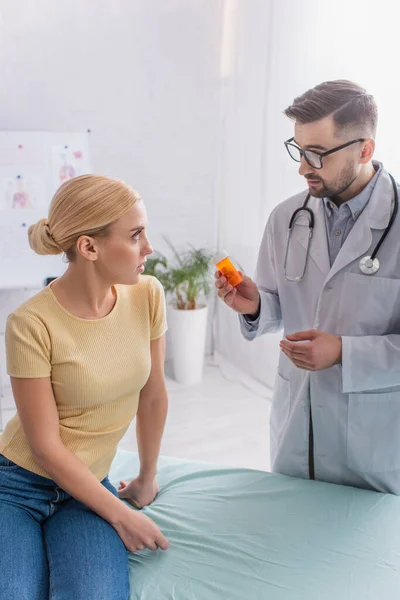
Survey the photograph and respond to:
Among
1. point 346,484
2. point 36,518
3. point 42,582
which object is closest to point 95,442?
point 36,518

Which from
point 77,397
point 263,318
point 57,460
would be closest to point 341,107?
point 263,318

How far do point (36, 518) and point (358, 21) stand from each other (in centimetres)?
231

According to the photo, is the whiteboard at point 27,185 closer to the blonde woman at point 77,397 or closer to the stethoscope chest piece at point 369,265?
the blonde woman at point 77,397

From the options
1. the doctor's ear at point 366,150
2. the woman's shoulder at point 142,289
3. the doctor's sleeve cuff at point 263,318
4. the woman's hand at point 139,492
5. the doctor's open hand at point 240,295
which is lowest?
the woman's hand at point 139,492

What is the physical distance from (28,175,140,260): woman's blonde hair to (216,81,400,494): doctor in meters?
0.41

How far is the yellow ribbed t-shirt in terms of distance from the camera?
1.40 m

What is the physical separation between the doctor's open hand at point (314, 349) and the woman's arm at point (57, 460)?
522 millimetres

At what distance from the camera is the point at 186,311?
3762 millimetres

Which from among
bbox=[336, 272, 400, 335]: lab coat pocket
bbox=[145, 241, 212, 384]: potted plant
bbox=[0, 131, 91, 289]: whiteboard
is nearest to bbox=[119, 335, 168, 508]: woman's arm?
bbox=[336, 272, 400, 335]: lab coat pocket

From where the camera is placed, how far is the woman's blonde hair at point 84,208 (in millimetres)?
1434

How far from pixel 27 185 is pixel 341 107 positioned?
2292 mm

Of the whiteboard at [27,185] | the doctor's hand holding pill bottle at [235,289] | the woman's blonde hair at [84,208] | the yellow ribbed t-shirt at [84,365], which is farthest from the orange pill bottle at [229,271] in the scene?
the whiteboard at [27,185]

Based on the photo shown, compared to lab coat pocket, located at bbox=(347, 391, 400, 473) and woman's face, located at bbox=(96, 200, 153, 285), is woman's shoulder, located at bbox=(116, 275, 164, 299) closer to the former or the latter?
woman's face, located at bbox=(96, 200, 153, 285)

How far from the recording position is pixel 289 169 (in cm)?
334
